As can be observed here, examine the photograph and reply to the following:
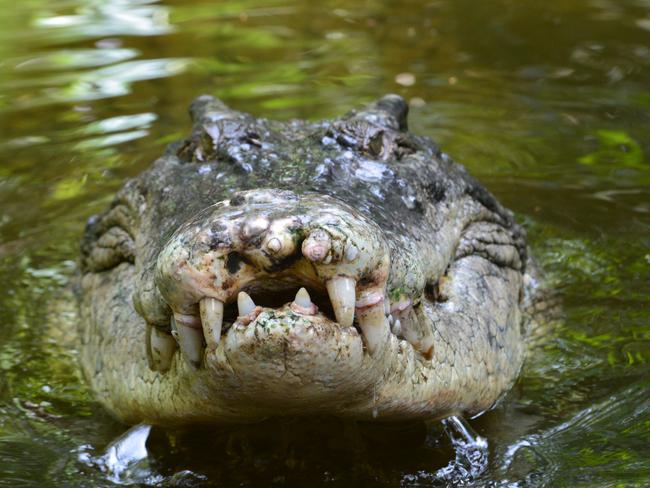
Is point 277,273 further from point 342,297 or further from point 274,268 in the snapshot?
point 342,297

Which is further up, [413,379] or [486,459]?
[413,379]

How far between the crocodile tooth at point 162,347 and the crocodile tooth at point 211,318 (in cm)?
42

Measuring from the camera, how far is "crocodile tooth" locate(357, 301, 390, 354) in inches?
108

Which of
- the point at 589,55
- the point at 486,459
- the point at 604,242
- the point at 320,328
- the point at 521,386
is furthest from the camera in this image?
the point at 589,55

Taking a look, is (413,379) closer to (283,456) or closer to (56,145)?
(283,456)

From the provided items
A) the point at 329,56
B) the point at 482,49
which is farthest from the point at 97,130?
the point at 482,49

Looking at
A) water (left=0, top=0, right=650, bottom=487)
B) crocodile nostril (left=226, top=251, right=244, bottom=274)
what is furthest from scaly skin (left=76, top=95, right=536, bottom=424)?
water (left=0, top=0, right=650, bottom=487)

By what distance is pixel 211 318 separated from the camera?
2.67 metres

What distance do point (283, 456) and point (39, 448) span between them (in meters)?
0.87

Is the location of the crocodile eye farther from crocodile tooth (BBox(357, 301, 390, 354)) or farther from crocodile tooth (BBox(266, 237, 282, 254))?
crocodile tooth (BBox(266, 237, 282, 254))

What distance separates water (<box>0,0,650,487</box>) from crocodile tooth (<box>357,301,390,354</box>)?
79 cm

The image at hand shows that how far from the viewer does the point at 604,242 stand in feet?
17.0

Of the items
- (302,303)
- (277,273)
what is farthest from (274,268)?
(302,303)

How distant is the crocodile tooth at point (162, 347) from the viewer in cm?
308
